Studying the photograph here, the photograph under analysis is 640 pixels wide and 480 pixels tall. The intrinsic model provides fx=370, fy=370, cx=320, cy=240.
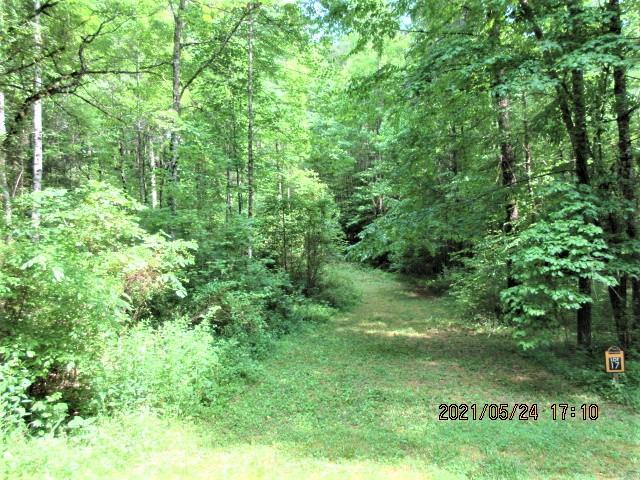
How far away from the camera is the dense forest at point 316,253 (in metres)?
3.91

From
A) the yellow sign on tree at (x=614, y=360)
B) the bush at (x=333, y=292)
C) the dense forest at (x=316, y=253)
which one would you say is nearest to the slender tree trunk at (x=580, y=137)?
the dense forest at (x=316, y=253)

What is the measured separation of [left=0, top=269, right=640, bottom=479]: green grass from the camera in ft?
11.1

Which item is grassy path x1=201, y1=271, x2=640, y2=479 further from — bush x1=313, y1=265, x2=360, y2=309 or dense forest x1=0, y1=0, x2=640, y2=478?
bush x1=313, y1=265, x2=360, y2=309

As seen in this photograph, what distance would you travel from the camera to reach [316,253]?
11.8m

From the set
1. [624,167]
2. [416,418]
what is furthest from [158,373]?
[624,167]

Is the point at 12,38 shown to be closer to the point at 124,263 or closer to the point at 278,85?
the point at 124,263

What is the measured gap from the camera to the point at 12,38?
4.54 m

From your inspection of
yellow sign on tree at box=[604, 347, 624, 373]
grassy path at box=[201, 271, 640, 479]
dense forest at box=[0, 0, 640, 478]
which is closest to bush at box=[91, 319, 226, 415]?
dense forest at box=[0, 0, 640, 478]

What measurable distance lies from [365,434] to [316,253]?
25.4 ft

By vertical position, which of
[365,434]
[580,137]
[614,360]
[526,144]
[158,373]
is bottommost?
[365,434]

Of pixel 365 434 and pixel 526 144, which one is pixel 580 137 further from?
pixel 365 434

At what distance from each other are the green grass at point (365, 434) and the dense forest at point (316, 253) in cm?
4

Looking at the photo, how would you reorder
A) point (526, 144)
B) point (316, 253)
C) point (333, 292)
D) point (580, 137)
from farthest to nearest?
point (333, 292) < point (316, 253) < point (526, 144) < point (580, 137)

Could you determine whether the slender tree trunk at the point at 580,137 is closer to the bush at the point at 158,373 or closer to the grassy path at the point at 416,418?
the grassy path at the point at 416,418
